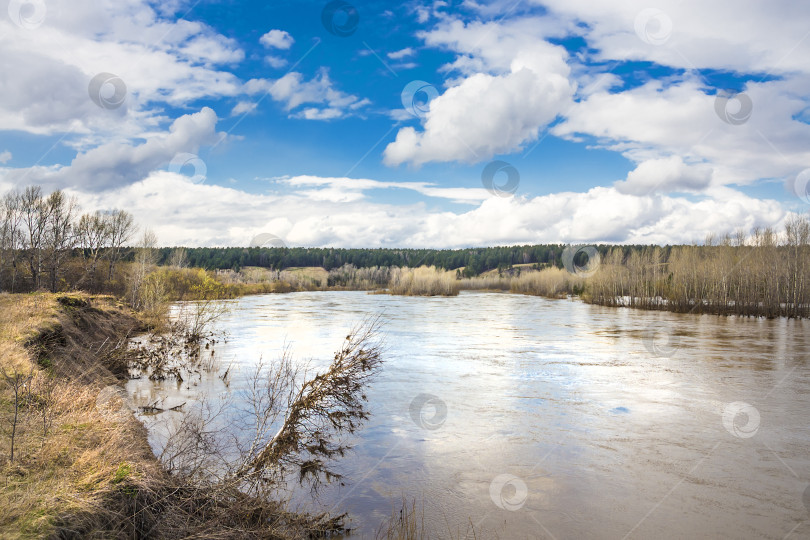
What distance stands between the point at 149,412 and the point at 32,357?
10.4 ft

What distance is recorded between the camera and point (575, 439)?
10.6 m

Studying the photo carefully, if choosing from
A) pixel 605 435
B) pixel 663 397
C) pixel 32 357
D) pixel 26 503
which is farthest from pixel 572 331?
pixel 26 503

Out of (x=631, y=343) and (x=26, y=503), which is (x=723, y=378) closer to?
(x=631, y=343)

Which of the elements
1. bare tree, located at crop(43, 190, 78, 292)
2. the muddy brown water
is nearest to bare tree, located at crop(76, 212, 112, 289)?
bare tree, located at crop(43, 190, 78, 292)
